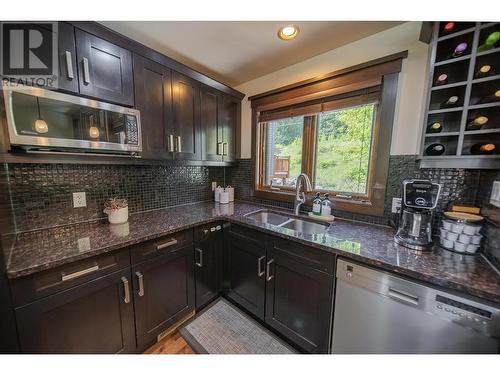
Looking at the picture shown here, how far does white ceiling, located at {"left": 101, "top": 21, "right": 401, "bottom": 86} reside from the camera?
4.34ft

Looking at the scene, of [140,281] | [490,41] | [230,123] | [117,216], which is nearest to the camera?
[490,41]

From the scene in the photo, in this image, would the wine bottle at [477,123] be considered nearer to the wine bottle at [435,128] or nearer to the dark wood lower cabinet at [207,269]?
the wine bottle at [435,128]

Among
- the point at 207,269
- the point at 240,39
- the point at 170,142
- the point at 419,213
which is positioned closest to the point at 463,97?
the point at 419,213

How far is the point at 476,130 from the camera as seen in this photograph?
0.97 metres

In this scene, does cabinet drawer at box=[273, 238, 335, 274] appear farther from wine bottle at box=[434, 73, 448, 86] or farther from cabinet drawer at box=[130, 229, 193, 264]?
wine bottle at box=[434, 73, 448, 86]

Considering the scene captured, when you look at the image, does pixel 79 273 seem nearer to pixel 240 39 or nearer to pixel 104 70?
pixel 104 70

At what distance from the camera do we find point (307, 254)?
1219 millimetres

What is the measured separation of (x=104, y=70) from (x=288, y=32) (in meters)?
1.32

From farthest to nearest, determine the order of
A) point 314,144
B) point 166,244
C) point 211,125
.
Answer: point 211,125
point 314,144
point 166,244

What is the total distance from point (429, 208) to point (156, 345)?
2.09 meters

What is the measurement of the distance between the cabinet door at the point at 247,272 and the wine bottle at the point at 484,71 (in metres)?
1.58
